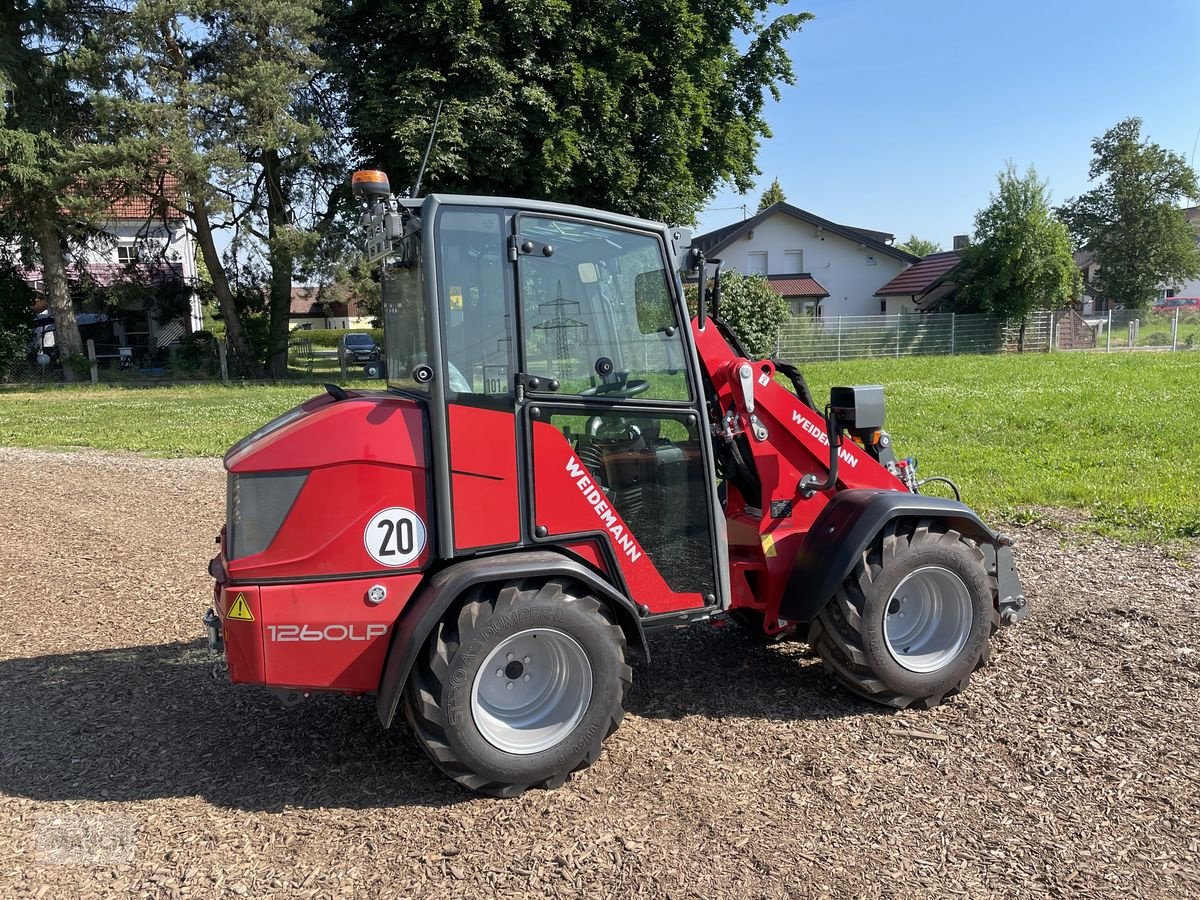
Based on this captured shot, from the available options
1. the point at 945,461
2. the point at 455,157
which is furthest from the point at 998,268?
the point at 945,461

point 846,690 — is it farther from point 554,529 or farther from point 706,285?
point 706,285

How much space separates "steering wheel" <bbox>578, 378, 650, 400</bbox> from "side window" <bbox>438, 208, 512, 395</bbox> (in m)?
0.37

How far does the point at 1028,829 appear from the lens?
3236 millimetres

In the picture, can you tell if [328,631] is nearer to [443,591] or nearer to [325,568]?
[325,568]

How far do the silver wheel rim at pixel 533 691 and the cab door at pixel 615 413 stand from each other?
391mm

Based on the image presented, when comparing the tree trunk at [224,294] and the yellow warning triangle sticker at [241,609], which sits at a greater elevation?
the tree trunk at [224,294]

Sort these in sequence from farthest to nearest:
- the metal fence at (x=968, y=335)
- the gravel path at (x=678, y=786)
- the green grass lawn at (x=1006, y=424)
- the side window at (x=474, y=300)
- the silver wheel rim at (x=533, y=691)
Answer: the metal fence at (x=968, y=335)
the green grass lawn at (x=1006, y=424)
the silver wheel rim at (x=533, y=691)
the side window at (x=474, y=300)
the gravel path at (x=678, y=786)

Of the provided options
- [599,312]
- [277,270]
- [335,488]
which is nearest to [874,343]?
[277,270]

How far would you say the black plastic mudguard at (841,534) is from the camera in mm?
4016

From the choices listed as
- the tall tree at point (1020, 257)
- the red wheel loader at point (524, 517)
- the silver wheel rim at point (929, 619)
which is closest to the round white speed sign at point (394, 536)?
the red wheel loader at point (524, 517)

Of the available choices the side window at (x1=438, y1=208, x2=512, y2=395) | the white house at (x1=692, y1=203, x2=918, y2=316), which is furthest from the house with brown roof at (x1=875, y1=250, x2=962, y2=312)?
the side window at (x1=438, y1=208, x2=512, y2=395)

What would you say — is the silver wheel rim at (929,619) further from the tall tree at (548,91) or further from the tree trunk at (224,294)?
the tree trunk at (224,294)

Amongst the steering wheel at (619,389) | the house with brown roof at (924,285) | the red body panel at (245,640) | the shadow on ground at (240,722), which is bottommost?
the shadow on ground at (240,722)

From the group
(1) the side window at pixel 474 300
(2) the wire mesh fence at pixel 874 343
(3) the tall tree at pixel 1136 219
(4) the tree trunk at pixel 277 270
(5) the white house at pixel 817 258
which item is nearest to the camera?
(1) the side window at pixel 474 300
